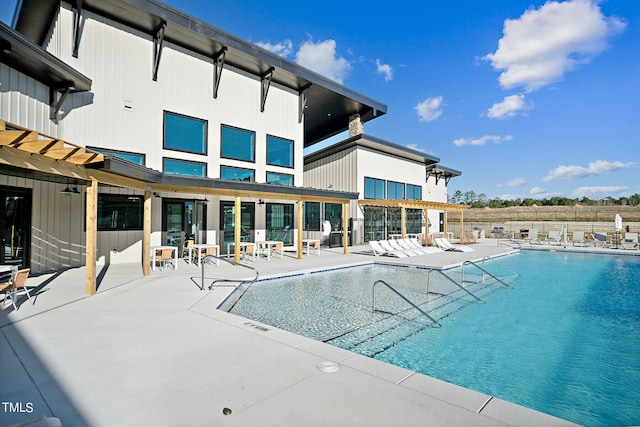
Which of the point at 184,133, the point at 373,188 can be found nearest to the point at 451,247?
the point at 373,188

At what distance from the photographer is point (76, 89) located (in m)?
10.3

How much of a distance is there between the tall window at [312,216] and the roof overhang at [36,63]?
1111cm

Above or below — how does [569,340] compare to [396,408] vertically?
below

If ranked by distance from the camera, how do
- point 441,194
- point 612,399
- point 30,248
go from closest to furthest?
point 612,399 → point 30,248 → point 441,194

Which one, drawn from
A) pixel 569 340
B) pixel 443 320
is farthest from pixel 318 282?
pixel 569 340

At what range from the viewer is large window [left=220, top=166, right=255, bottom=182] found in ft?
45.5

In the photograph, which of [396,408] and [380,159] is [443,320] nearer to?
[396,408]

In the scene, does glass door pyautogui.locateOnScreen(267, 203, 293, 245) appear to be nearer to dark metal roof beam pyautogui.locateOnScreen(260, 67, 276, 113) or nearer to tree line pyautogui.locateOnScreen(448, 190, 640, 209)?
dark metal roof beam pyautogui.locateOnScreen(260, 67, 276, 113)

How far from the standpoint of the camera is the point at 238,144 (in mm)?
14469

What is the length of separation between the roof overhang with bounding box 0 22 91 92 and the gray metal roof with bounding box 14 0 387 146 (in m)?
2.63

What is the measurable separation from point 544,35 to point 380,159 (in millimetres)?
9847

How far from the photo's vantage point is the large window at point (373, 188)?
20.0 metres

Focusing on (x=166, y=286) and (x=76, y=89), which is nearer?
(x=166, y=286)

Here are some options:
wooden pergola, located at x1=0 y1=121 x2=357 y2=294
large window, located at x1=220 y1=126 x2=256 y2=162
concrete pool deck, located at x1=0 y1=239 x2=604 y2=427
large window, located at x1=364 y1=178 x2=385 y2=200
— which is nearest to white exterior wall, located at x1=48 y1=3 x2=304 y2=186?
large window, located at x1=220 y1=126 x2=256 y2=162
